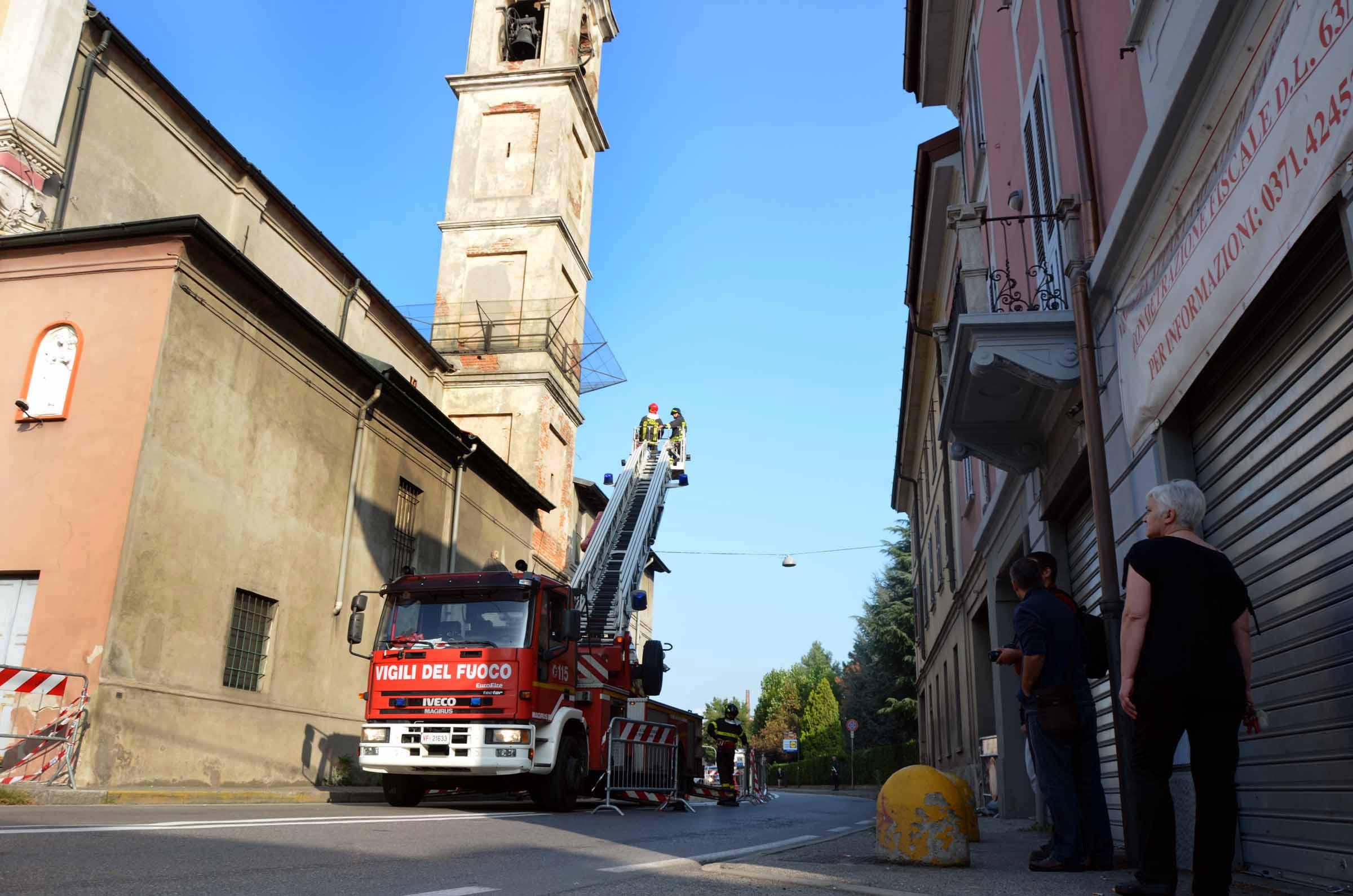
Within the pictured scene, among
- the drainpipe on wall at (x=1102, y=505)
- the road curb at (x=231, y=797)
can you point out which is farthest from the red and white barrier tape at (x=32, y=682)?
the drainpipe on wall at (x=1102, y=505)

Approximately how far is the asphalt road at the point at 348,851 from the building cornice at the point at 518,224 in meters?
24.7

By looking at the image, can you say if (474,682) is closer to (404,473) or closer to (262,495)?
(262,495)

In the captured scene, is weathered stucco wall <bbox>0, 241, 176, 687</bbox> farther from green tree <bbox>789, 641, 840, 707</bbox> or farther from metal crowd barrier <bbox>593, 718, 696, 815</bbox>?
green tree <bbox>789, 641, 840, 707</bbox>

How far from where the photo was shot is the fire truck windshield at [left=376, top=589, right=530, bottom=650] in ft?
38.8

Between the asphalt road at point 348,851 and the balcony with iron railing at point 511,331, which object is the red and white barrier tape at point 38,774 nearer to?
the asphalt road at point 348,851

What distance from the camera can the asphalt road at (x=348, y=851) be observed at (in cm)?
444

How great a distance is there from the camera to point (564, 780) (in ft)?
39.6

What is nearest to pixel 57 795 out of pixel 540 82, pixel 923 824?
pixel 923 824

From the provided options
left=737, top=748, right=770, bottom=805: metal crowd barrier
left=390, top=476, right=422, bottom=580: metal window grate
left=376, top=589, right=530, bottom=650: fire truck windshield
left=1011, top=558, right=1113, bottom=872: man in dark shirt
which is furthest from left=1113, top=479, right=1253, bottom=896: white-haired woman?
left=390, top=476, right=422, bottom=580: metal window grate

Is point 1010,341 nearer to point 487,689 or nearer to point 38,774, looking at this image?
point 487,689

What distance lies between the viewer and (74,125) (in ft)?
52.7

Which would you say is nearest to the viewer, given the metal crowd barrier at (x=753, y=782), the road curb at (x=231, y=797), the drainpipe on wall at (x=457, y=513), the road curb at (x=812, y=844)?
the road curb at (x=812, y=844)

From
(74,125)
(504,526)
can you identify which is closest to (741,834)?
(74,125)

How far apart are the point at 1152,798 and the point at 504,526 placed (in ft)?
74.7
